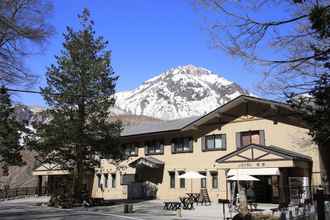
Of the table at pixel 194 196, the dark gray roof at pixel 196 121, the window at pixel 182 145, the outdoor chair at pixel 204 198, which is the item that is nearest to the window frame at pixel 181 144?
the window at pixel 182 145

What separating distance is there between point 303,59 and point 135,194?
2877 centimetres

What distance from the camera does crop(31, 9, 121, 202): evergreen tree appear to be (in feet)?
109

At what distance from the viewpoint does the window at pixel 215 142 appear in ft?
112

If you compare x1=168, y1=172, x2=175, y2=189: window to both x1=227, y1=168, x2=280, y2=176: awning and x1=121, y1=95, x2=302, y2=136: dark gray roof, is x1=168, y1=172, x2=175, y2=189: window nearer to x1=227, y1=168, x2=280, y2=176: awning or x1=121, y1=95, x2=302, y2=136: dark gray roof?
x1=121, y1=95, x2=302, y2=136: dark gray roof

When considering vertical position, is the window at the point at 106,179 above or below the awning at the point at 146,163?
below

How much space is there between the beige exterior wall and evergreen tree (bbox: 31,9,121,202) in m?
5.15

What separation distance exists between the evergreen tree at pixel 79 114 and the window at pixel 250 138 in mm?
9297

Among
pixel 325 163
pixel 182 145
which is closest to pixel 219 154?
pixel 182 145

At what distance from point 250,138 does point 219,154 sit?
9.35ft

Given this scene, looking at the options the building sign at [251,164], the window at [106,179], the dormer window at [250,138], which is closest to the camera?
the building sign at [251,164]

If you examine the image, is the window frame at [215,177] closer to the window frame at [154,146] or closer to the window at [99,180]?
the window frame at [154,146]

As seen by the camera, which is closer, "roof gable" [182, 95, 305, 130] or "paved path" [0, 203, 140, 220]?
"paved path" [0, 203, 140, 220]

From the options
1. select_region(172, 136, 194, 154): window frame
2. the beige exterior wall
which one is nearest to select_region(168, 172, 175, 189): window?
the beige exterior wall

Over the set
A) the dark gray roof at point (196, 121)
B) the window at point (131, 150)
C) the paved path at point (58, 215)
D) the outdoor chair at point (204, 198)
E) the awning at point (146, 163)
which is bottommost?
the paved path at point (58, 215)
